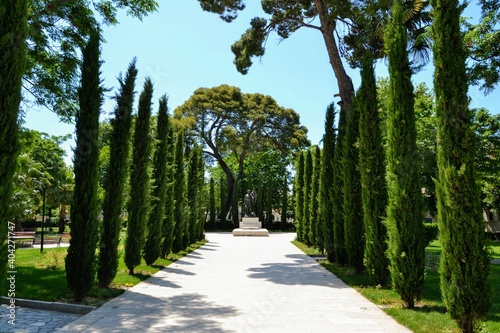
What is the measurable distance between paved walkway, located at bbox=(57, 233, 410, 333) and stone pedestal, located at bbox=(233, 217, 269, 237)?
20.9 metres

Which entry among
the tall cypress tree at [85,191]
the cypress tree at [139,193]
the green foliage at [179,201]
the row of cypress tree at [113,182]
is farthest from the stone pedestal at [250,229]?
the tall cypress tree at [85,191]

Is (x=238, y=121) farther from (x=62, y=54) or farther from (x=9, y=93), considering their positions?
(x=9, y=93)

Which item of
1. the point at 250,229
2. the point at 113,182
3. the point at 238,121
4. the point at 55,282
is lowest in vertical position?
the point at 55,282

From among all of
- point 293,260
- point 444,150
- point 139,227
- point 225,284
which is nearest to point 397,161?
point 444,150

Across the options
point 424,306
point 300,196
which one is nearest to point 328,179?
point 424,306

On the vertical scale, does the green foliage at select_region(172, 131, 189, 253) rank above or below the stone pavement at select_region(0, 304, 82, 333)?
above

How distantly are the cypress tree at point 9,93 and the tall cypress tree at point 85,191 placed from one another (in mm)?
2783

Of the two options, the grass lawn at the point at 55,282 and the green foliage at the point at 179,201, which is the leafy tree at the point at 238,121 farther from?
the grass lawn at the point at 55,282

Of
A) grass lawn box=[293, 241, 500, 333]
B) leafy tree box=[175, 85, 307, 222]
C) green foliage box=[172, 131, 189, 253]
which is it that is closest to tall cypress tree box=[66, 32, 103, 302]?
grass lawn box=[293, 241, 500, 333]

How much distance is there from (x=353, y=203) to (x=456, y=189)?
560 centimetres

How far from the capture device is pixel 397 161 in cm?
700

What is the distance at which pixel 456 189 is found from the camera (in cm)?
509

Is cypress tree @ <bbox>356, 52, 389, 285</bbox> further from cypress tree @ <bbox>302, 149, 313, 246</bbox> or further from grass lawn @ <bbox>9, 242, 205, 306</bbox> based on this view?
cypress tree @ <bbox>302, 149, 313, 246</bbox>

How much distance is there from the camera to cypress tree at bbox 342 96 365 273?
10438mm
